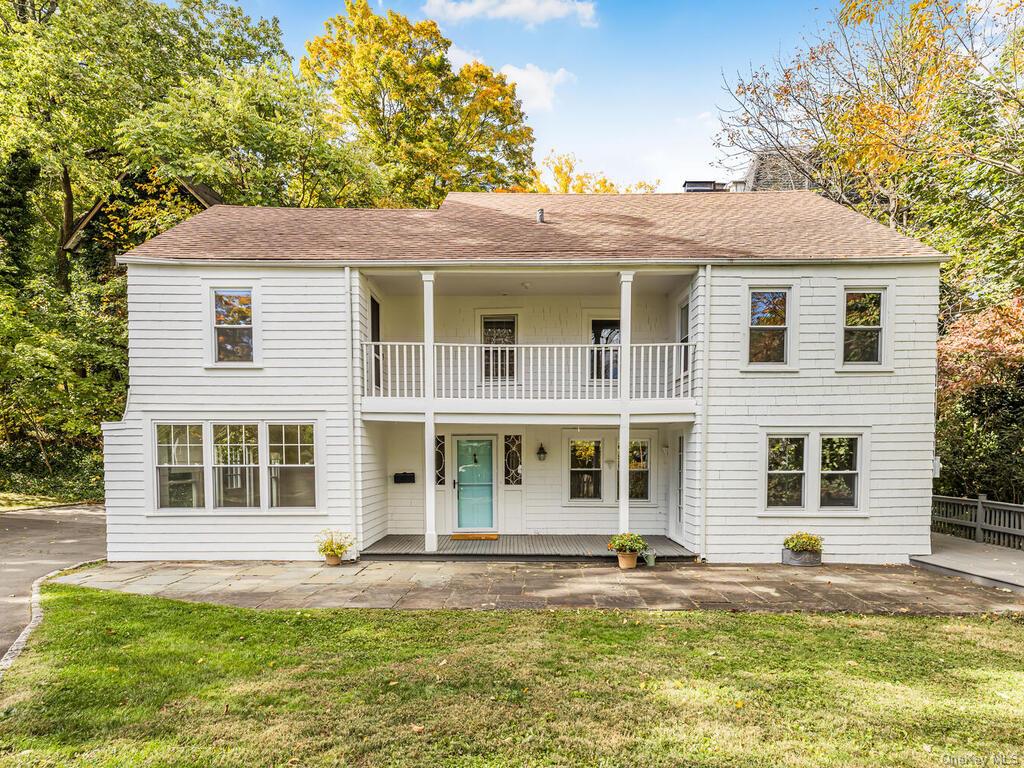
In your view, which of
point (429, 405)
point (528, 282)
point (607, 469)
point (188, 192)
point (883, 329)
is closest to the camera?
point (883, 329)

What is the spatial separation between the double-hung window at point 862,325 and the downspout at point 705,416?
101 inches

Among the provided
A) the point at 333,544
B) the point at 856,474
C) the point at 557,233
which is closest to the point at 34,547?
the point at 333,544

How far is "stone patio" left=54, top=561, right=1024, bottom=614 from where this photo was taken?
22.4ft

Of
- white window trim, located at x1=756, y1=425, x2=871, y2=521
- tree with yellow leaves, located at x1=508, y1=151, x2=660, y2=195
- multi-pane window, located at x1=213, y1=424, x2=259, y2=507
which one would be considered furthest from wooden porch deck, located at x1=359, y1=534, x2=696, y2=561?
tree with yellow leaves, located at x1=508, y1=151, x2=660, y2=195

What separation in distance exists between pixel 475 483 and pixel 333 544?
3.37 meters

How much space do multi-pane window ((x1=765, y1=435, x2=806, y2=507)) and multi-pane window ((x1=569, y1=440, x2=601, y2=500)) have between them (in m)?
3.48

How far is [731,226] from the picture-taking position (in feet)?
34.0

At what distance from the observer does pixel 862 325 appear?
9.17 meters

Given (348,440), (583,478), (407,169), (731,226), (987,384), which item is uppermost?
(407,169)

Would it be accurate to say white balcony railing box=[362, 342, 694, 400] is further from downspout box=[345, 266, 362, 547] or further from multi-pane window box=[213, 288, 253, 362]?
multi-pane window box=[213, 288, 253, 362]

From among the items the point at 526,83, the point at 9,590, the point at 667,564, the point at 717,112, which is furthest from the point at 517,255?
the point at 526,83

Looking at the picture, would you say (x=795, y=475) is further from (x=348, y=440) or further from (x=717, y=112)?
(x=717, y=112)

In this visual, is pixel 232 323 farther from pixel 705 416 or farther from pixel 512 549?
pixel 705 416

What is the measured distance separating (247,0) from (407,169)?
7.95 m
